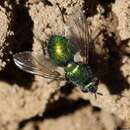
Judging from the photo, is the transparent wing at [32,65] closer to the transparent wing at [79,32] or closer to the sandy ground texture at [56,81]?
the sandy ground texture at [56,81]

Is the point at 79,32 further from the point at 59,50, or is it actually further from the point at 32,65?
the point at 32,65

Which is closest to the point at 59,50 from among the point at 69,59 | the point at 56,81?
the point at 69,59

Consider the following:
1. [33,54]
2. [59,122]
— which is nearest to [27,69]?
[33,54]

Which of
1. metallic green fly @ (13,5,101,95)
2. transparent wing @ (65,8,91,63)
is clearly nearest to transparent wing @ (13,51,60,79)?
metallic green fly @ (13,5,101,95)

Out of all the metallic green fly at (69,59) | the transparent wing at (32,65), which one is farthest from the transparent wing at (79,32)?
the transparent wing at (32,65)

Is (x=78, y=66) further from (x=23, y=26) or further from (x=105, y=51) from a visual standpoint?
(x=23, y=26)

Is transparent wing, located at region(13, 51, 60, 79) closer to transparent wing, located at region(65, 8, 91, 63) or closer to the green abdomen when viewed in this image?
the green abdomen
